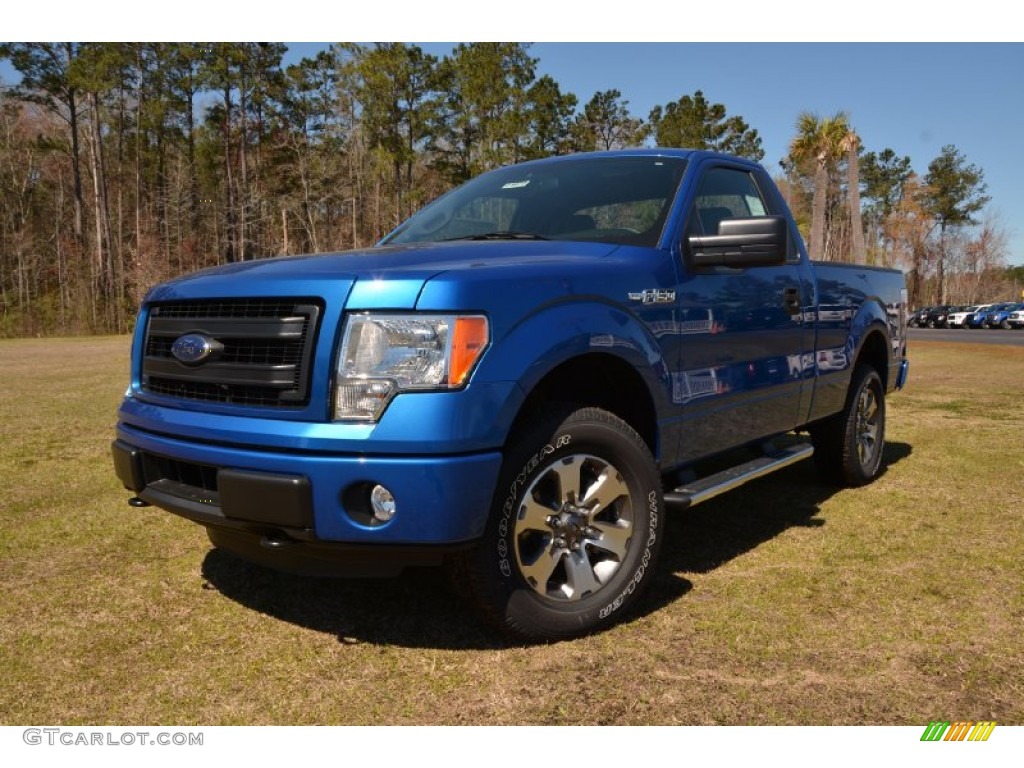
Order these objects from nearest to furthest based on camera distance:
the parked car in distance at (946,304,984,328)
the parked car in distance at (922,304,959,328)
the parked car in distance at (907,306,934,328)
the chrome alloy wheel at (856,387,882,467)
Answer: the chrome alloy wheel at (856,387,882,467) < the parked car in distance at (946,304,984,328) < the parked car in distance at (922,304,959,328) < the parked car in distance at (907,306,934,328)

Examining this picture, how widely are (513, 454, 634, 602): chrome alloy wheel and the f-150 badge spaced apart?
683 millimetres

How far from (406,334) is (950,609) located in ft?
8.08

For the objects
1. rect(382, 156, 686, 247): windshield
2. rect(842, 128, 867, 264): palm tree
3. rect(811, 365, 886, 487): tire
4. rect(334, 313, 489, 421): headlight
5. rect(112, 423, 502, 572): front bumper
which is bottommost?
rect(811, 365, 886, 487): tire

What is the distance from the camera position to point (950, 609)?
3162 mm

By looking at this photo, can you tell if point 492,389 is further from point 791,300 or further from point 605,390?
point 791,300

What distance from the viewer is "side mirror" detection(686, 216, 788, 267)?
130 inches

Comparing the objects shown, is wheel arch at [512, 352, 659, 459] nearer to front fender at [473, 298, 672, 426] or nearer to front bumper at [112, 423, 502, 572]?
front fender at [473, 298, 672, 426]

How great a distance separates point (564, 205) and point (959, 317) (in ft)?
187

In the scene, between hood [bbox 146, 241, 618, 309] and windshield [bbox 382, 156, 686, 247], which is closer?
hood [bbox 146, 241, 618, 309]

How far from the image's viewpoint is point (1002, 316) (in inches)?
1839

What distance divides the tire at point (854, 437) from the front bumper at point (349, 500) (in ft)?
11.3

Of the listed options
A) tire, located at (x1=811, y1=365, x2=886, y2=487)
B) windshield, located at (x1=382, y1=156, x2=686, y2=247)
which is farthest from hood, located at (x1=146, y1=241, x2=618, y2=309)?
tire, located at (x1=811, y1=365, x2=886, y2=487)
